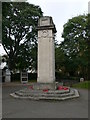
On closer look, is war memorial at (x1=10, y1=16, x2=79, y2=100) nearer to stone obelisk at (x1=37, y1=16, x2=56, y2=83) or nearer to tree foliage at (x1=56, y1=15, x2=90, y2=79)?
stone obelisk at (x1=37, y1=16, x2=56, y2=83)

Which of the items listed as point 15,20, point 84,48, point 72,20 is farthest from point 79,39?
point 15,20

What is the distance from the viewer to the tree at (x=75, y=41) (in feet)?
123

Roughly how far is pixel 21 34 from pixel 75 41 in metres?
11.4

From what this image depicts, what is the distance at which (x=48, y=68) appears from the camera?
45.6 ft

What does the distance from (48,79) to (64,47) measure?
26582mm

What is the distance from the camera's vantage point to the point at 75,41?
3875 centimetres

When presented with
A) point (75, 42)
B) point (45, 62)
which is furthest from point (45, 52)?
point (75, 42)

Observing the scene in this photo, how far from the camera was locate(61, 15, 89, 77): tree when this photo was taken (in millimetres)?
37375

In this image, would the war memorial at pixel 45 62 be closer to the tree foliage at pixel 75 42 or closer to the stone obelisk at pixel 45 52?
the stone obelisk at pixel 45 52

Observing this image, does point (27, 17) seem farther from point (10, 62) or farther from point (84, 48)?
point (84, 48)

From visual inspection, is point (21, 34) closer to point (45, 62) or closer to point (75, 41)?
point (75, 41)

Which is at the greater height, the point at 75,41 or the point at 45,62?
the point at 75,41

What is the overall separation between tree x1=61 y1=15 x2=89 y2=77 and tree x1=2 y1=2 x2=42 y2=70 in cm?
695

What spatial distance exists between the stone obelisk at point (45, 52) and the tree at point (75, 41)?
2265cm
